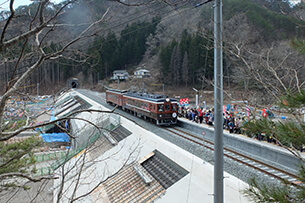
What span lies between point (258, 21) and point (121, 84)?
1405 inches

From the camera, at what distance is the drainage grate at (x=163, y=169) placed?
8.50m

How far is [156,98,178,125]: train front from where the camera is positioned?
1775 cm

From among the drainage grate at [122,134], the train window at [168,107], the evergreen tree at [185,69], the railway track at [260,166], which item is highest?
the evergreen tree at [185,69]

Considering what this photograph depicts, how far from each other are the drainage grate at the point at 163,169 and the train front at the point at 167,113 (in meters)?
6.91

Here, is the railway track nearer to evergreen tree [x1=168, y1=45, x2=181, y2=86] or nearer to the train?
the train

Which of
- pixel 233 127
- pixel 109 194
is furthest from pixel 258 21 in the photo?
pixel 109 194

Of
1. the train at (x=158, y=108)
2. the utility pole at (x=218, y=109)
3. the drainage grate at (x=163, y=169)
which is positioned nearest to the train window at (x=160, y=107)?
the train at (x=158, y=108)

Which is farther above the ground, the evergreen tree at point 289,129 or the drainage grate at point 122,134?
the evergreen tree at point 289,129

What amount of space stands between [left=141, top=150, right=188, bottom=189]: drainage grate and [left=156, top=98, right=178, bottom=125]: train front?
6911mm

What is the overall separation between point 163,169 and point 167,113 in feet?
28.3

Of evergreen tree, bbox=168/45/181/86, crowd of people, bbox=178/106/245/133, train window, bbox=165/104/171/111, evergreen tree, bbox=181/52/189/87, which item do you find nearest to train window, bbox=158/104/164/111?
train window, bbox=165/104/171/111

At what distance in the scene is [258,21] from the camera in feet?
127

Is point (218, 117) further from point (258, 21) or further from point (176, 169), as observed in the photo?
point (258, 21)

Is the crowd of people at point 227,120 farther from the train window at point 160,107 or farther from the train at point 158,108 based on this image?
the train window at point 160,107
